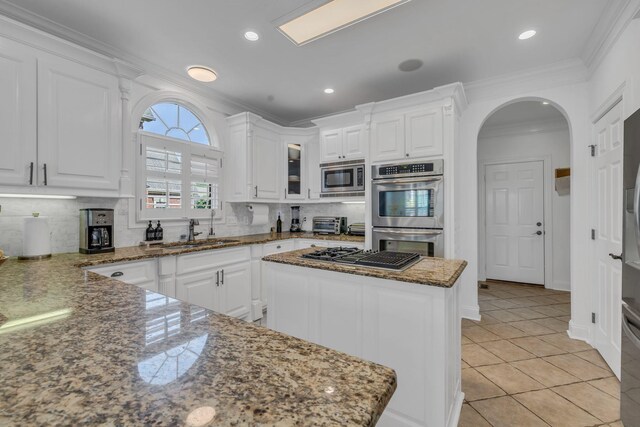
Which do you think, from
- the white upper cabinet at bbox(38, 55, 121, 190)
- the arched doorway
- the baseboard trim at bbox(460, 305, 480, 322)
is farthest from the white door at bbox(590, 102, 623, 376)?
the white upper cabinet at bbox(38, 55, 121, 190)

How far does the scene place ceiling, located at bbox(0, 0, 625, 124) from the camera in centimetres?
211

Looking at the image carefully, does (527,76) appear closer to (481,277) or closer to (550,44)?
(550,44)

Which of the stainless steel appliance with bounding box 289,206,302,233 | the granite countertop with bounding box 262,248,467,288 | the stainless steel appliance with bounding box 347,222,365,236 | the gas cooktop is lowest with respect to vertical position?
the granite countertop with bounding box 262,248,467,288

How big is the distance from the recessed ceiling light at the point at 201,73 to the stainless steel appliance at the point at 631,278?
3235 mm

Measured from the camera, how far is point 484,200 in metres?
5.18

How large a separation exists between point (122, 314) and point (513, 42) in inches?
132

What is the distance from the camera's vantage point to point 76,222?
99.5 inches

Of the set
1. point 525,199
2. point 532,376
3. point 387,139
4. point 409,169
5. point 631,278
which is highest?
point 387,139

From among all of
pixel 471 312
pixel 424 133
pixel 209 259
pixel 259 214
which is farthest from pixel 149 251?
pixel 471 312

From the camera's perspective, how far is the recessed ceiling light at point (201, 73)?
2.85m

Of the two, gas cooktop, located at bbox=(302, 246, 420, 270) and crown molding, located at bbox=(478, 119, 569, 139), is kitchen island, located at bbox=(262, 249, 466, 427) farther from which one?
crown molding, located at bbox=(478, 119, 569, 139)

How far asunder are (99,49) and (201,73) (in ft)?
2.75

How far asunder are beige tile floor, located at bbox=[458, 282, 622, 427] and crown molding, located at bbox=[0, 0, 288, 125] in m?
3.71

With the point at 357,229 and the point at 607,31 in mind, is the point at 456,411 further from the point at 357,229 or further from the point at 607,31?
the point at 607,31
